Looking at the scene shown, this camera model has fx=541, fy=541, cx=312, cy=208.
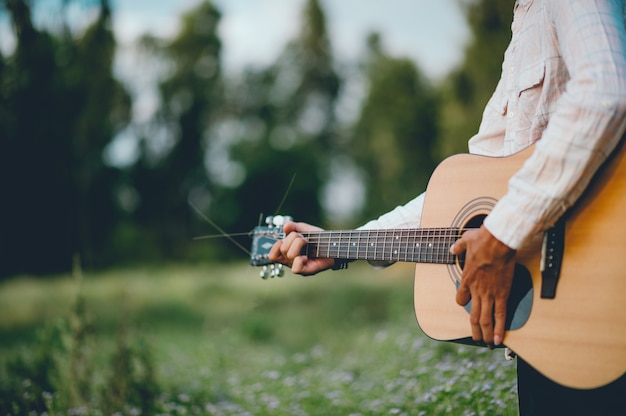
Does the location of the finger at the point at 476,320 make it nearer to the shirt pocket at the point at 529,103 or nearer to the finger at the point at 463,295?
the finger at the point at 463,295

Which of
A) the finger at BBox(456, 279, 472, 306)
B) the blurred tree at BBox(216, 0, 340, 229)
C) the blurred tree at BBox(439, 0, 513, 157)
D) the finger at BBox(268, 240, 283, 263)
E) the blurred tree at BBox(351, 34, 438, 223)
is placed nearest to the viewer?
the finger at BBox(456, 279, 472, 306)

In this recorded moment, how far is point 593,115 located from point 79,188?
13300 mm

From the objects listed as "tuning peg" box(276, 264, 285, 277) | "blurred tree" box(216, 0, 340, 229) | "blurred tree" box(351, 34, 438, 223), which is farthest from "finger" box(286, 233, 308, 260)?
"blurred tree" box(216, 0, 340, 229)

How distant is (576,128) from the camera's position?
5.03 ft

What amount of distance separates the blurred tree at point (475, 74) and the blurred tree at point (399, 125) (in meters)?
3.61

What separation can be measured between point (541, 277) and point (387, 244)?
690 mm

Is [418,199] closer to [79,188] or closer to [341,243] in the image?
[341,243]

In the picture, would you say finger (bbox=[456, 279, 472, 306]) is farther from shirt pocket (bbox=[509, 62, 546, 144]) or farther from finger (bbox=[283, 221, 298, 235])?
finger (bbox=[283, 221, 298, 235])

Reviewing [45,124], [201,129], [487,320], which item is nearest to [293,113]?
[201,129]

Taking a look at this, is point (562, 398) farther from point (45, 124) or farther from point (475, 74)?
point (475, 74)

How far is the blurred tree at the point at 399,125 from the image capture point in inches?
736

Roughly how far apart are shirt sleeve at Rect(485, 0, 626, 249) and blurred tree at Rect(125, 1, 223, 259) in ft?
67.8

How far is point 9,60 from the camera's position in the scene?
557 centimetres

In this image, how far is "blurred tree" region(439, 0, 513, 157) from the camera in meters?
10.8
